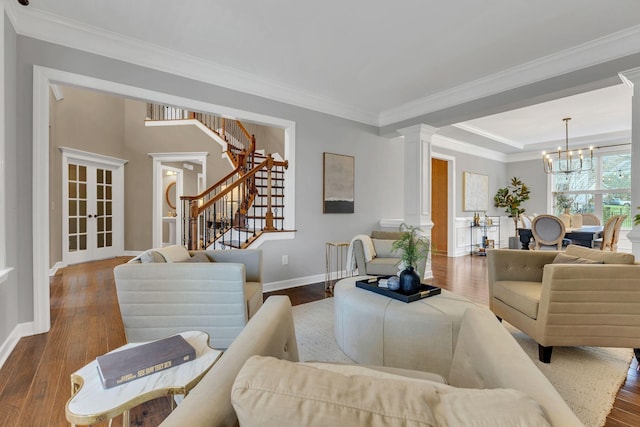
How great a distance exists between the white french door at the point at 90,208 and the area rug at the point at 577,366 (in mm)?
5307

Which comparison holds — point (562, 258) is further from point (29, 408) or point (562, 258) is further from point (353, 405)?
point (29, 408)

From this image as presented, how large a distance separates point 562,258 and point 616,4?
2085mm

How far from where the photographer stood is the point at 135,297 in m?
2.02

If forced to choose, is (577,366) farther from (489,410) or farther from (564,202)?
(564,202)

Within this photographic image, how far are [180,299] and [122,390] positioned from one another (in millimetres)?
1036

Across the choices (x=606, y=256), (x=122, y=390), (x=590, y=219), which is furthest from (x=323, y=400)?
(x=590, y=219)

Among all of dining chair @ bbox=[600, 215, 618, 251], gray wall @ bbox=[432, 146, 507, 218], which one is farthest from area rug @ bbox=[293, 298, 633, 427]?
gray wall @ bbox=[432, 146, 507, 218]

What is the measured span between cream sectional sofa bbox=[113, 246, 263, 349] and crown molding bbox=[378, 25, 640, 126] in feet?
12.0

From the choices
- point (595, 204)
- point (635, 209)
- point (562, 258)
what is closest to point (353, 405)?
point (562, 258)

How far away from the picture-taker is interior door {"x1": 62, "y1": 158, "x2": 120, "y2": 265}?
5.60 meters

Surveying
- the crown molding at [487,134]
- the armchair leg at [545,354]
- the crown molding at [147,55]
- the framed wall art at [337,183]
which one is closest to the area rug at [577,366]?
the armchair leg at [545,354]

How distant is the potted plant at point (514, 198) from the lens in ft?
24.9

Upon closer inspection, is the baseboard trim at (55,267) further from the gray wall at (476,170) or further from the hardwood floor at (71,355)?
the gray wall at (476,170)

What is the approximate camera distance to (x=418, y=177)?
4.70 m
